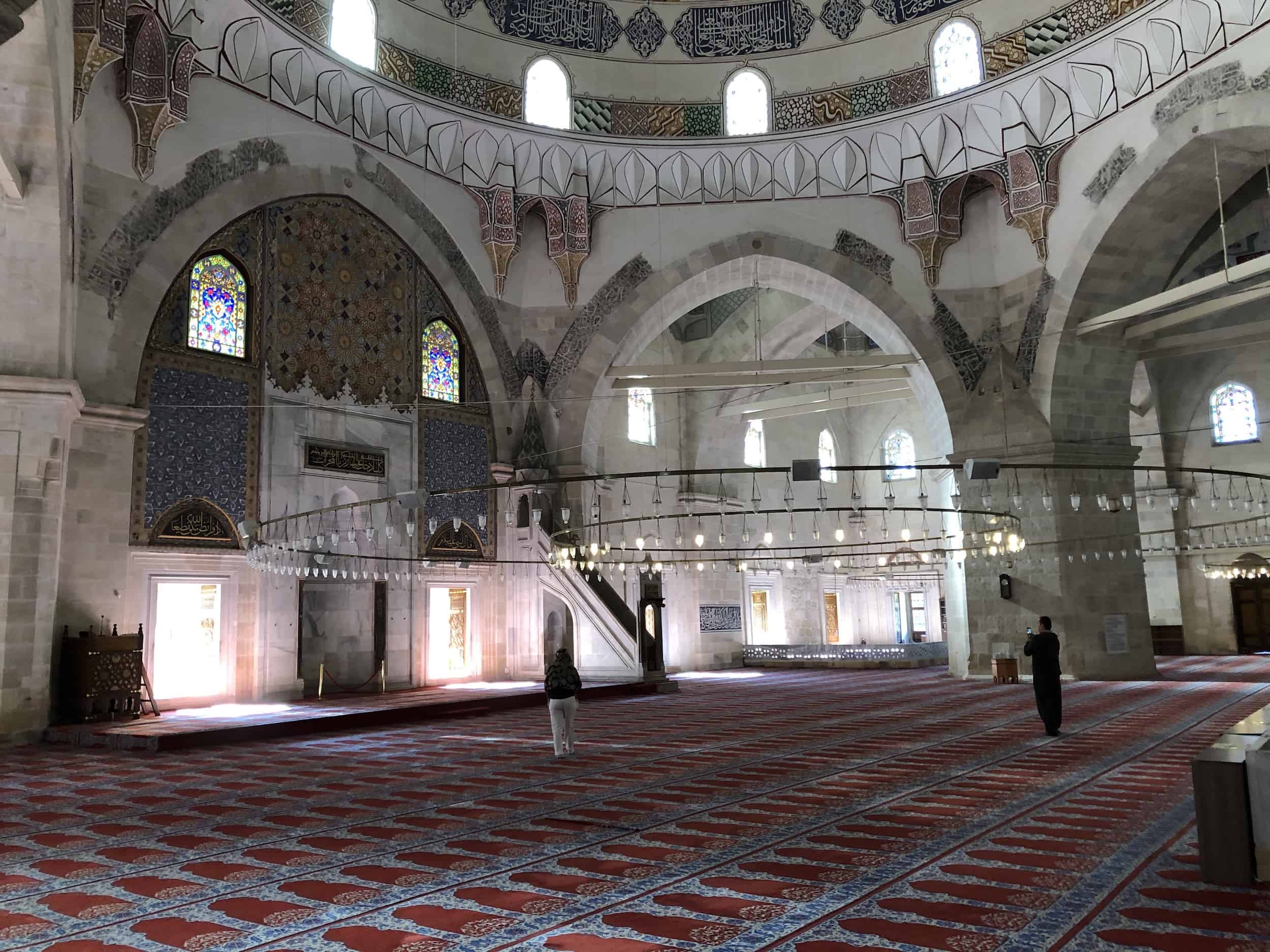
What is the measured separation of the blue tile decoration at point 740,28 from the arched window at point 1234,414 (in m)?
10.1

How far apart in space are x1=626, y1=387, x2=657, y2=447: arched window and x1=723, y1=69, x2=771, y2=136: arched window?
471 cm

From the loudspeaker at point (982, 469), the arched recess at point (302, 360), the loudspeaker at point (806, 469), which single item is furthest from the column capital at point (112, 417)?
the loudspeaker at point (982, 469)

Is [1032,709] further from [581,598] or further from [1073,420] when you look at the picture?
[581,598]

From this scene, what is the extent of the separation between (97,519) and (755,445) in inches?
511

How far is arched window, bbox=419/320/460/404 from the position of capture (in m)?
12.9

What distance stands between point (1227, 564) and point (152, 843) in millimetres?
18341

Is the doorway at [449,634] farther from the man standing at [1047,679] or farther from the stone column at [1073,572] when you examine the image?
the man standing at [1047,679]

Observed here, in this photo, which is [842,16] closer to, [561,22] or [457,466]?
[561,22]

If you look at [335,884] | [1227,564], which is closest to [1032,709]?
[335,884]

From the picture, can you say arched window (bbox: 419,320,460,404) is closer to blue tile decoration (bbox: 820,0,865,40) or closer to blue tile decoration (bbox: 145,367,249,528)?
blue tile decoration (bbox: 145,367,249,528)

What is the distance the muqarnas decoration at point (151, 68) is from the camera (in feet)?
30.4

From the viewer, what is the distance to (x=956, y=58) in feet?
42.7

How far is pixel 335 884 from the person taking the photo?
3521 mm

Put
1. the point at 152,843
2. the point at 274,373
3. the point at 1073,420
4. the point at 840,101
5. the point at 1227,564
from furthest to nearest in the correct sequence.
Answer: the point at 1227,564 < the point at 840,101 < the point at 1073,420 < the point at 274,373 < the point at 152,843
